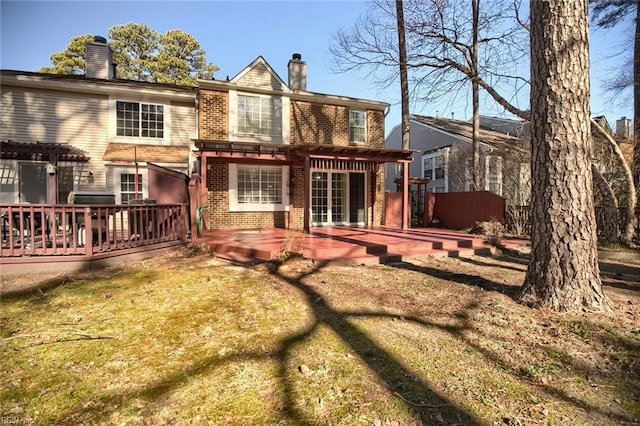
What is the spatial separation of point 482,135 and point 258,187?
602 inches

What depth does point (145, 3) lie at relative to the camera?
1138 cm

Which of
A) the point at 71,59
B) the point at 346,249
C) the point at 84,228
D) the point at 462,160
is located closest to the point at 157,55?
the point at 71,59

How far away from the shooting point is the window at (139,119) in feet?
37.9

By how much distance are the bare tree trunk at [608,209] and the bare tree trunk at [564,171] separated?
7.28 metres

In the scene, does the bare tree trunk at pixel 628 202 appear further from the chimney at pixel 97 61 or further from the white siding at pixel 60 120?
the chimney at pixel 97 61

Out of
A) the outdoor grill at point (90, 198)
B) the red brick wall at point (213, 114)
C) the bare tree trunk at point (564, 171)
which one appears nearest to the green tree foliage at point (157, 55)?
the red brick wall at point (213, 114)

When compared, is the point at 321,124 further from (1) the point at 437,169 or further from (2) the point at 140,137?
(1) the point at 437,169

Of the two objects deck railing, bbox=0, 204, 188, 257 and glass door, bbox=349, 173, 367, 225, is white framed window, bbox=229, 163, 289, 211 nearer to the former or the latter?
glass door, bbox=349, 173, 367, 225

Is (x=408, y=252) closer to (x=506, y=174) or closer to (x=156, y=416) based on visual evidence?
(x=156, y=416)

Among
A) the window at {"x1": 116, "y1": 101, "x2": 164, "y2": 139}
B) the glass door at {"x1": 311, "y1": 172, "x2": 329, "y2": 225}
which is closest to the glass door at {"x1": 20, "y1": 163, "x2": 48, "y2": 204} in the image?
the window at {"x1": 116, "y1": 101, "x2": 164, "y2": 139}

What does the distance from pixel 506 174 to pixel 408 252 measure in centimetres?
1090

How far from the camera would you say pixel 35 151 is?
9430 millimetres

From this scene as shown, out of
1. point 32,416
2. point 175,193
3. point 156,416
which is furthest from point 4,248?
point 156,416

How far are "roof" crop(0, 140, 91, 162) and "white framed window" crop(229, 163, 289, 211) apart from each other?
485 centimetres
